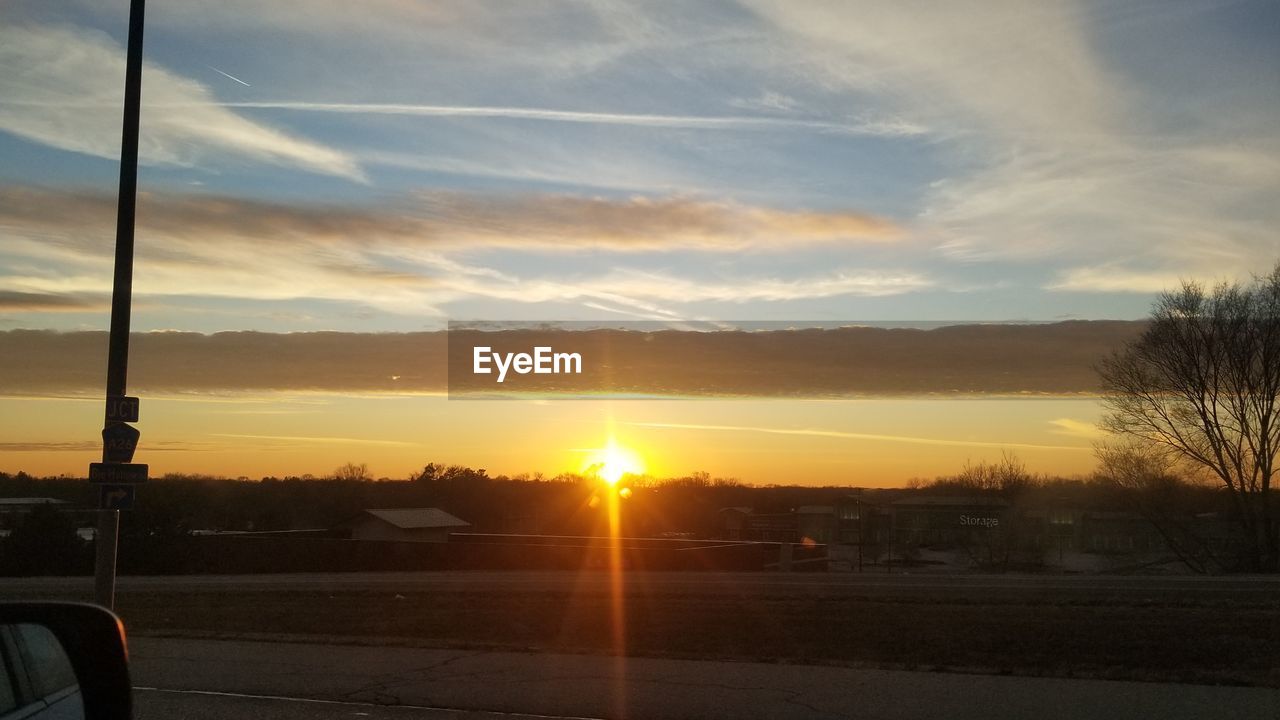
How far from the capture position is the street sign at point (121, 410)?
1202 centimetres

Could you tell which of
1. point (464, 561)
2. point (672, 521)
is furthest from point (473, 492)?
point (464, 561)

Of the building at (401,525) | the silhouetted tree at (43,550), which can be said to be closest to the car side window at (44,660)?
the silhouetted tree at (43,550)

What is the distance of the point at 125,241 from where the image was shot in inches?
482

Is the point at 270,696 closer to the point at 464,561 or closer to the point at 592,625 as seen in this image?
the point at 592,625

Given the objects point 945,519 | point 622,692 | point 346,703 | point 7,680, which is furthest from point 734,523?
point 7,680

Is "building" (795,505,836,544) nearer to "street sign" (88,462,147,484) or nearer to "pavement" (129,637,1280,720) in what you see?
"pavement" (129,637,1280,720)

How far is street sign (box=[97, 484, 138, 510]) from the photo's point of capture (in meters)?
11.9

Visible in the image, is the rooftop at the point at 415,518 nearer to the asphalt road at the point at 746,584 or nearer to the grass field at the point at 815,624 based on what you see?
the asphalt road at the point at 746,584

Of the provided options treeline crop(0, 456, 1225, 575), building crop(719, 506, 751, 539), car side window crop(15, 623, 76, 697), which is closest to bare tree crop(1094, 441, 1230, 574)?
treeline crop(0, 456, 1225, 575)

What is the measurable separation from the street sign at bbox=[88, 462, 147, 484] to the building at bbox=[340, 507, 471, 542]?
42.9m

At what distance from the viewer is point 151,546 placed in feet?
147

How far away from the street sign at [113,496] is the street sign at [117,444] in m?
0.32

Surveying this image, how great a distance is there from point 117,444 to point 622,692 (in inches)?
258

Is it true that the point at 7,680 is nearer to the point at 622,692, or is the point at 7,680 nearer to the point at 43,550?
the point at 622,692
